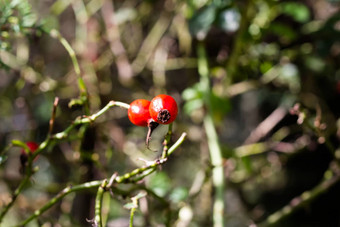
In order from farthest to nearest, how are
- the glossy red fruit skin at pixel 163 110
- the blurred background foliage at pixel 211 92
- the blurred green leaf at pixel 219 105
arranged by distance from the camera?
the blurred background foliage at pixel 211 92, the blurred green leaf at pixel 219 105, the glossy red fruit skin at pixel 163 110

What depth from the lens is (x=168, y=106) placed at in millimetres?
619

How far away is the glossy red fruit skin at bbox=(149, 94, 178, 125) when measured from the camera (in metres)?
0.62

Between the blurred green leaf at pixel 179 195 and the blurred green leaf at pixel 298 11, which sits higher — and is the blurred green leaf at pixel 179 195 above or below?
below

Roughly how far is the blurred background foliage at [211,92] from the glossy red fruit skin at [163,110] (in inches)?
20.3

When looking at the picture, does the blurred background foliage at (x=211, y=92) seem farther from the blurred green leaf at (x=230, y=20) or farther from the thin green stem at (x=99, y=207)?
the thin green stem at (x=99, y=207)

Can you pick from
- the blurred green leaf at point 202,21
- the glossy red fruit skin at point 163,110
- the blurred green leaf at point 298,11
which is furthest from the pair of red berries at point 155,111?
the blurred green leaf at point 298,11

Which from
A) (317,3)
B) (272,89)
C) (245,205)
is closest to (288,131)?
(272,89)

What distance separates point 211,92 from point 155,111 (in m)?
0.60

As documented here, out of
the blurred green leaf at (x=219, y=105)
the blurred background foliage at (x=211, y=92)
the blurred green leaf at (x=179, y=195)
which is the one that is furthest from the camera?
the blurred background foliage at (x=211, y=92)

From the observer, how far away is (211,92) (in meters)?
1.20

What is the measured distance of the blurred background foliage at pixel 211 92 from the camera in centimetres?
128

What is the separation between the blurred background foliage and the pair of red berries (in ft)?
1.61

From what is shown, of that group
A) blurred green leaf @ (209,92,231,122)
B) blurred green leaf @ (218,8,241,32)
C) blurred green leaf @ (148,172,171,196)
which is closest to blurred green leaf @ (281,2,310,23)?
blurred green leaf @ (218,8,241,32)

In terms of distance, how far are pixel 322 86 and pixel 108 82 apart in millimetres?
865
